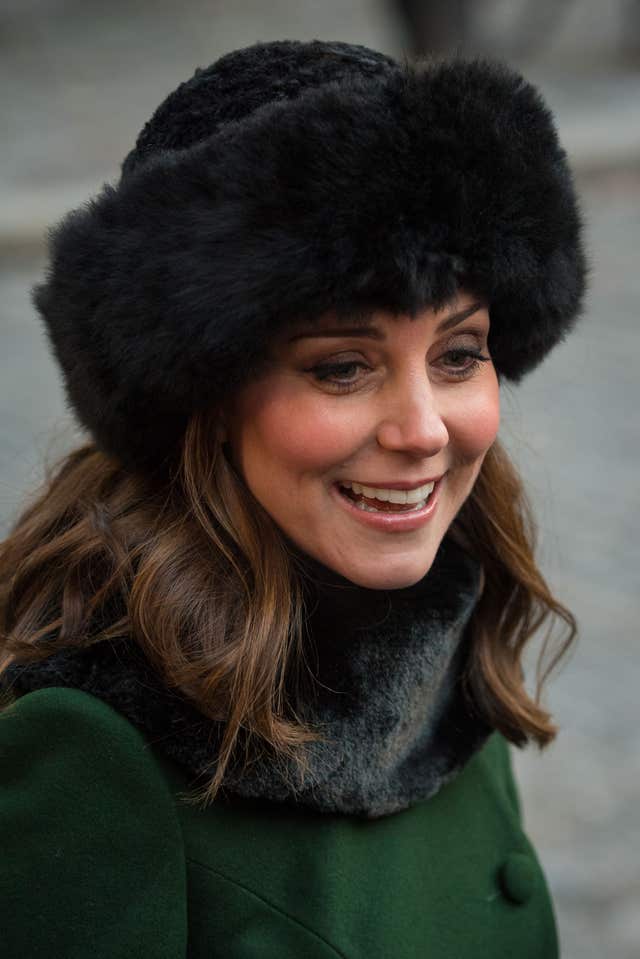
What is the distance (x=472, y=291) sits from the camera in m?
1.63

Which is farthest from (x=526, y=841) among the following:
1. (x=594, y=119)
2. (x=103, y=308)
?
(x=594, y=119)

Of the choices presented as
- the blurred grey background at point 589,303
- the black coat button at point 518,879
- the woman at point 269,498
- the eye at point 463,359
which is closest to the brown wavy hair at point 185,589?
the woman at point 269,498

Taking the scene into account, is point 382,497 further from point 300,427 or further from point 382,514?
point 300,427

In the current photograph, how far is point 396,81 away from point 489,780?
124cm

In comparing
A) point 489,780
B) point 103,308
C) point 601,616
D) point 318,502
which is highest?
point 103,308

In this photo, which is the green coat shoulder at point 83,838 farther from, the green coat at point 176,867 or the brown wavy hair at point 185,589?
the brown wavy hair at point 185,589

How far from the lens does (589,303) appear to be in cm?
741

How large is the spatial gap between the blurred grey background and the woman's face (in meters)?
0.59

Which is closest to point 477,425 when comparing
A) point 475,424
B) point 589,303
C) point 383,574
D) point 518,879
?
point 475,424

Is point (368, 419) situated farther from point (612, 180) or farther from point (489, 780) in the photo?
point (612, 180)

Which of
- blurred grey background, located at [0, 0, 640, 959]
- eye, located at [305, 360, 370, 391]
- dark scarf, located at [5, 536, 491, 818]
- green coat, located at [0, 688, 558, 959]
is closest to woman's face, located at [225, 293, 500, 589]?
eye, located at [305, 360, 370, 391]

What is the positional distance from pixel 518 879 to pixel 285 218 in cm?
120

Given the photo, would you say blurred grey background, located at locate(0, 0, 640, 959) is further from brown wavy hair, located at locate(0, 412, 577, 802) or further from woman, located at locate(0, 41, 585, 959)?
woman, located at locate(0, 41, 585, 959)

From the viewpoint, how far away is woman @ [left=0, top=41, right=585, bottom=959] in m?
1.51
